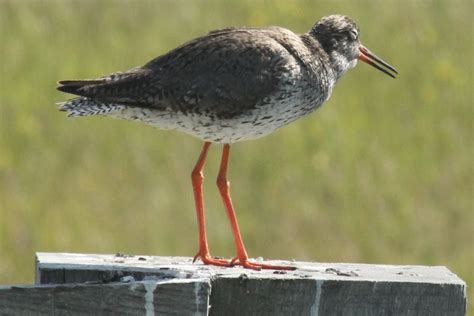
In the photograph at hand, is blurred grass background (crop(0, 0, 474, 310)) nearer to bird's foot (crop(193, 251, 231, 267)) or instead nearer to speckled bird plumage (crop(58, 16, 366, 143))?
speckled bird plumage (crop(58, 16, 366, 143))

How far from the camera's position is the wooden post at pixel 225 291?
5.81 meters

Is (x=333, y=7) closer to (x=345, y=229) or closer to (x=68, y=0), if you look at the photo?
(x=68, y=0)

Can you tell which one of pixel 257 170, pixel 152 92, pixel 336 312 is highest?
pixel 257 170

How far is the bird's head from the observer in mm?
8875

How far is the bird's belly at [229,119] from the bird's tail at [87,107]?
0.34ft

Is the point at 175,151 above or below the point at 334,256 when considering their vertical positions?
above

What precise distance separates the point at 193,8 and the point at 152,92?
421 inches

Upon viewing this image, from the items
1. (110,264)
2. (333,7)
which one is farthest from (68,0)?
(110,264)

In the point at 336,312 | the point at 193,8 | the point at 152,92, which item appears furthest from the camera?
the point at 193,8

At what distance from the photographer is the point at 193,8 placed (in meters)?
18.4

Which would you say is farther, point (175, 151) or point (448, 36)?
point (448, 36)

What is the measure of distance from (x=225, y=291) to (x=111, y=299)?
578mm

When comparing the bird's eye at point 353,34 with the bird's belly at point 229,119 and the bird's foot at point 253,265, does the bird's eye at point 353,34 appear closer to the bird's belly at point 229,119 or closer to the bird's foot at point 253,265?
the bird's belly at point 229,119

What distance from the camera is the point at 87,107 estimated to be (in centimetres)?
784
